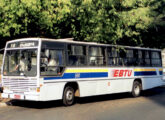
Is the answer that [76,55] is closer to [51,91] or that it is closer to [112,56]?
[51,91]

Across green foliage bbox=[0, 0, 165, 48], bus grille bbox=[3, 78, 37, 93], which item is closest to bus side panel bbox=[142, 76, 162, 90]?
green foliage bbox=[0, 0, 165, 48]

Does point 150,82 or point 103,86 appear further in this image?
point 150,82

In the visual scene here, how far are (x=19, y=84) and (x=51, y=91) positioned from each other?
1347mm

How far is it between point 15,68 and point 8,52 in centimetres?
106

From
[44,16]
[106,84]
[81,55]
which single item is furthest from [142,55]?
[44,16]

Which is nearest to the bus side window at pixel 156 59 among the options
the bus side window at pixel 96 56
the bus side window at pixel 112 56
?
the bus side window at pixel 112 56

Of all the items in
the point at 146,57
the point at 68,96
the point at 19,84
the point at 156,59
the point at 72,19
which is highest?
the point at 72,19

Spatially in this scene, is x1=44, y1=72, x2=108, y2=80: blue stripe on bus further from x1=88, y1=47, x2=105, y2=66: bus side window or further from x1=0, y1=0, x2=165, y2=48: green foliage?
x1=0, y1=0, x2=165, y2=48: green foliage

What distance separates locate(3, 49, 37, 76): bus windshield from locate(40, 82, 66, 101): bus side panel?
0.73 metres

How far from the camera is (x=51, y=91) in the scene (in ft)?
41.2

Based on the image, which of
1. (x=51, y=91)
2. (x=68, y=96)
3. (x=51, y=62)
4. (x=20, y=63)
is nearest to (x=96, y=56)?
(x=68, y=96)

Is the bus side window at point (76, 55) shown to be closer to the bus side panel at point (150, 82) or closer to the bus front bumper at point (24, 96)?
the bus front bumper at point (24, 96)

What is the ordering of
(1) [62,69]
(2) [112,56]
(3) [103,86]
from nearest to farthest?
(1) [62,69]
(3) [103,86]
(2) [112,56]

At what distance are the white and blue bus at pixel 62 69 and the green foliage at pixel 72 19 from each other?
1.05 m
